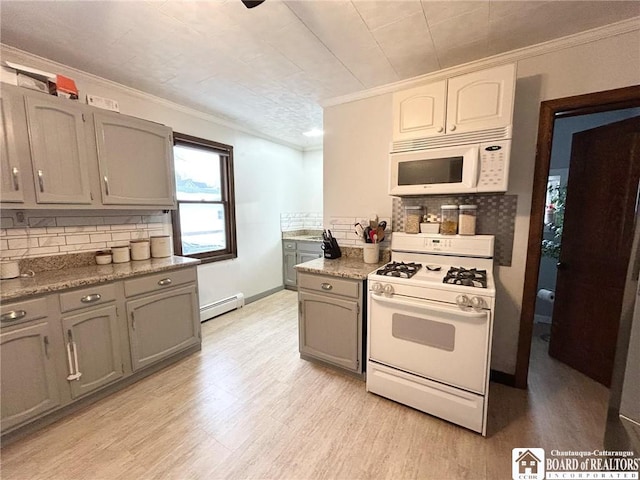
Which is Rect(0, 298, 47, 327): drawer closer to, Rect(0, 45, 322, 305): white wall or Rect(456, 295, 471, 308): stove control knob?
Rect(0, 45, 322, 305): white wall

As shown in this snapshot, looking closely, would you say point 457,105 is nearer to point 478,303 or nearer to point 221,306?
point 478,303

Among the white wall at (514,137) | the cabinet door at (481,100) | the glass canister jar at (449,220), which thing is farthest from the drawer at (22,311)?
the cabinet door at (481,100)

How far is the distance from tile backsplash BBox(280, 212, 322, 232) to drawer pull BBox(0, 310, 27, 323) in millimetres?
3160

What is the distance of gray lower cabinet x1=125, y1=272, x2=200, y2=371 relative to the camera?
6.59ft

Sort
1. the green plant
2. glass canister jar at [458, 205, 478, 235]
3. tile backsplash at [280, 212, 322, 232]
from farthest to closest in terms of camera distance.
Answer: tile backsplash at [280, 212, 322, 232] < the green plant < glass canister jar at [458, 205, 478, 235]

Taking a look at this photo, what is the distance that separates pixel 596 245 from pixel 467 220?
1.13 m

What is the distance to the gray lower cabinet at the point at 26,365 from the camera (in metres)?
1.46

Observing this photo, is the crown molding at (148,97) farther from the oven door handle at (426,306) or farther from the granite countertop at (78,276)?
the oven door handle at (426,306)

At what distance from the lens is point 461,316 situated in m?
1.51

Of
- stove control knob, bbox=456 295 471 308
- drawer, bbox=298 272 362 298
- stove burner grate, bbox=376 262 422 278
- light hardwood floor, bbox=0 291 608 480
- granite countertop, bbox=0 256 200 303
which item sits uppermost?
stove burner grate, bbox=376 262 422 278

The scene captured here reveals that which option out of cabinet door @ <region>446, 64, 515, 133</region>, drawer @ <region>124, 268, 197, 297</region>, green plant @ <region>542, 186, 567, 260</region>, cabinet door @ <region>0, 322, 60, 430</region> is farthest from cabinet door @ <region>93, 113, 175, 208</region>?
green plant @ <region>542, 186, 567, 260</region>

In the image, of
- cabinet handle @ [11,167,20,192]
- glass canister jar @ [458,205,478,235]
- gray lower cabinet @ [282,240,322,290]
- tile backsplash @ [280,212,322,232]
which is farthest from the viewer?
tile backsplash @ [280,212,322,232]

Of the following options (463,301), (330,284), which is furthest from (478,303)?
(330,284)

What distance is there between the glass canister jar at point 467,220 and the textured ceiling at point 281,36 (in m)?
1.10
